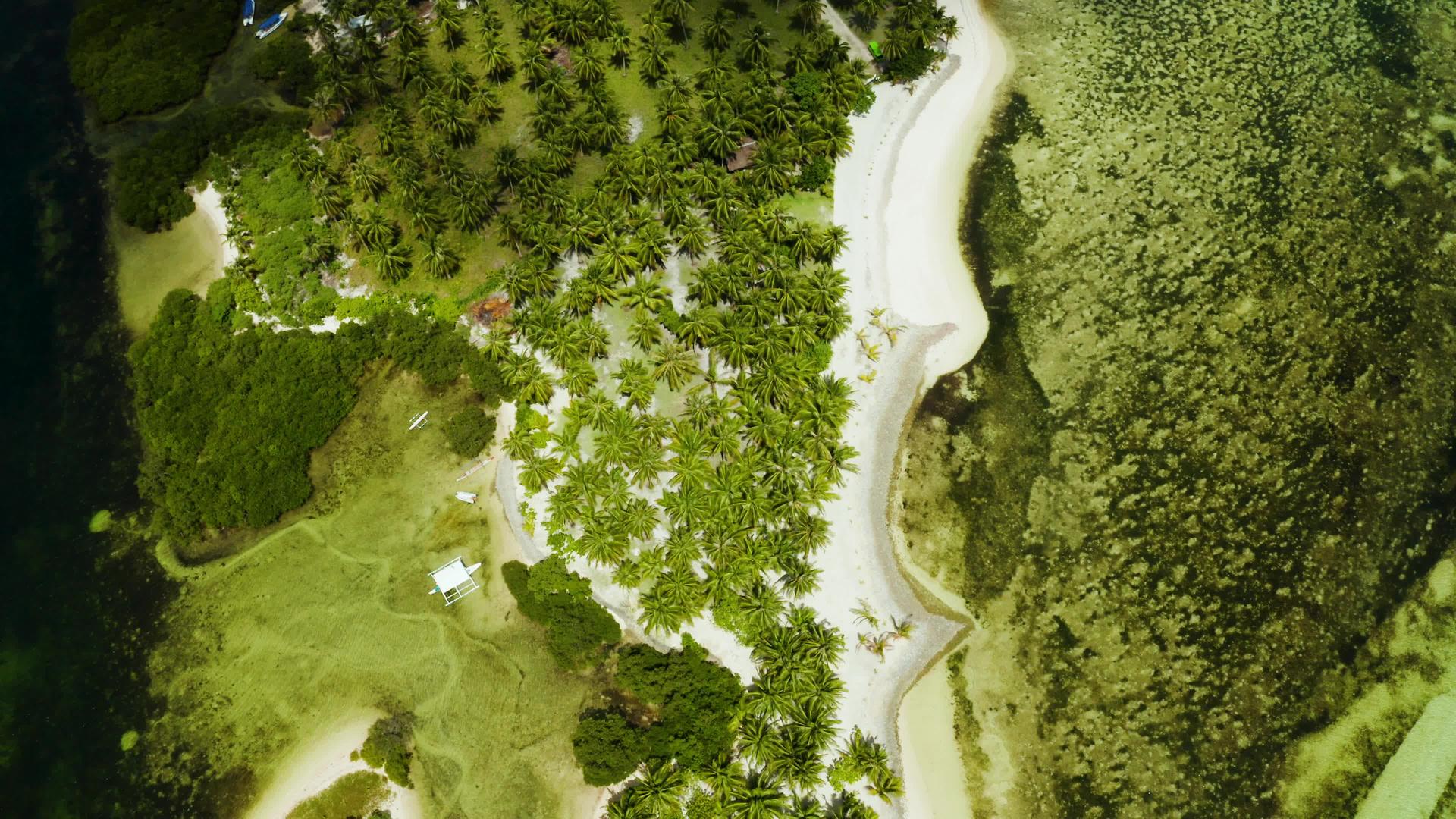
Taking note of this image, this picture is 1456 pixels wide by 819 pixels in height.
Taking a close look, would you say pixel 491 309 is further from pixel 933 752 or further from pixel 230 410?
pixel 933 752

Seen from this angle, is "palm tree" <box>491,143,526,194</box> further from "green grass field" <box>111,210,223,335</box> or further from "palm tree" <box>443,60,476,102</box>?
"green grass field" <box>111,210,223,335</box>

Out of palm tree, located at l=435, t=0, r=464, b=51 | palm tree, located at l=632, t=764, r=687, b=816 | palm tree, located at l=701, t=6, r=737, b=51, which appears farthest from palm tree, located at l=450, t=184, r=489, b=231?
palm tree, located at l=632, t=764, r=687, b=816

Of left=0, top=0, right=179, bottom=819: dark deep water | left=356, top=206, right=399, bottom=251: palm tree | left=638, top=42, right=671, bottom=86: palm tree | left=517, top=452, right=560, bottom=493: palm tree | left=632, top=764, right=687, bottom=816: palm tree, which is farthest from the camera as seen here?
left=638, top=42, right=671, bottom=86: palm tree

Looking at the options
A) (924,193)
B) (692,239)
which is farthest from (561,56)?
(924,193)

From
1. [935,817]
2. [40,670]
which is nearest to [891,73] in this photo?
[935,817]

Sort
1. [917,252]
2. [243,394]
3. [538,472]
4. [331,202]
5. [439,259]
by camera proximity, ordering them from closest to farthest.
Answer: [538,472], [243,394], [439,259], [917,252], [331,202]

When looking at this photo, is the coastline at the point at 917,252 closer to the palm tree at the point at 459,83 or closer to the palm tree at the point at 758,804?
the palm tree at the point at 758,804
